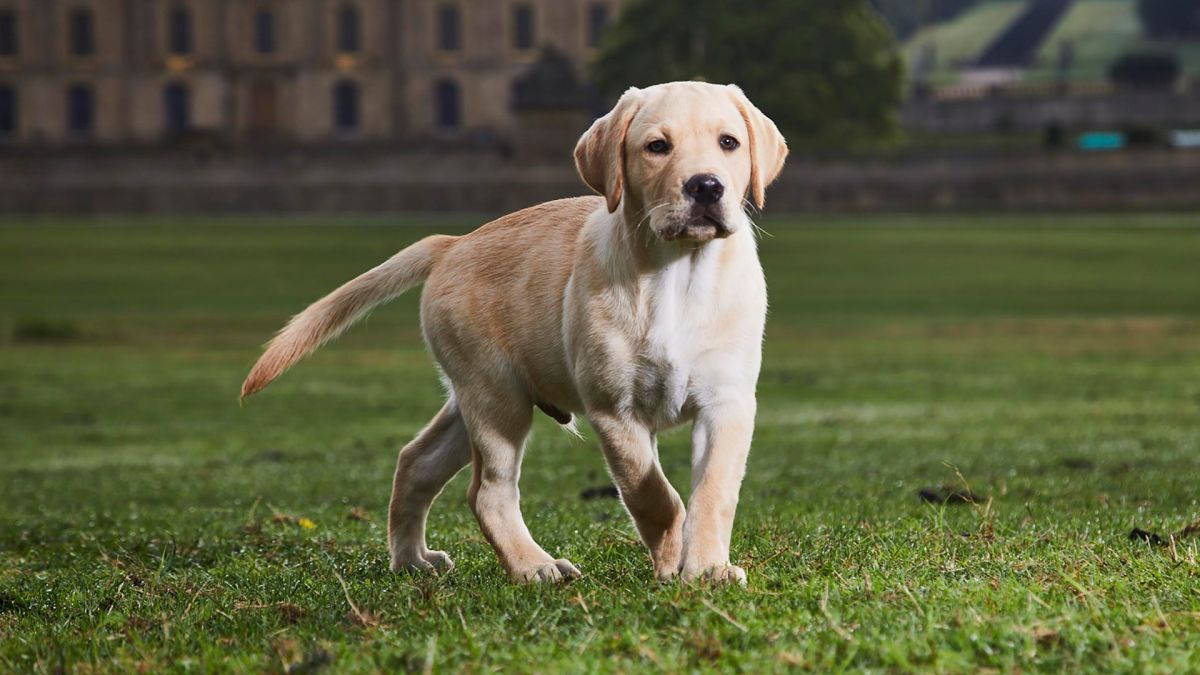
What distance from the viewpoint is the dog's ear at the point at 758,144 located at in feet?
16.1

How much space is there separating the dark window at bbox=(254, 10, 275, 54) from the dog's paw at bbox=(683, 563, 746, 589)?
302 feet

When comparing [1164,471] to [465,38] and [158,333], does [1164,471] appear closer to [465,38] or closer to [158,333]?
[158,333]

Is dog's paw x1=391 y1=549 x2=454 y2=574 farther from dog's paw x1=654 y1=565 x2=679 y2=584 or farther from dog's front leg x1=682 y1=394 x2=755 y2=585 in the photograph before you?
dog's front leg x1=682 y1=394 x2=755 y2=585

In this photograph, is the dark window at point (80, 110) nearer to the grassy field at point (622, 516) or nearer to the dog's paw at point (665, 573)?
the grassy field at point (622, 516)

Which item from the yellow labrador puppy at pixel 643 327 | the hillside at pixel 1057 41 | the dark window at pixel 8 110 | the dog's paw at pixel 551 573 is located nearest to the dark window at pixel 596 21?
the hillside at pixel 1057 41

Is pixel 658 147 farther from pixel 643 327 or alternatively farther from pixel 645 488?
pixel 645 488

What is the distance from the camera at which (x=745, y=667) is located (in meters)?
3.65

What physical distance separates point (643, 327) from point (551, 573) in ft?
2.69

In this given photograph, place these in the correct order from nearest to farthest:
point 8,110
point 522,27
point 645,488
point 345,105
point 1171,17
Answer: point 645,488 < point 522,27 < point 345,105 < point 8,110 < point 1171,17

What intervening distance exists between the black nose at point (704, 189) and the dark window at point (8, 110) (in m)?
98.3

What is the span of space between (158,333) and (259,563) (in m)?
24.2

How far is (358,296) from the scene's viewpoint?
19.2 feet

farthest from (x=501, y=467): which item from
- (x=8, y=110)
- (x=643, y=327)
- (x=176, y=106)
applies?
(x=8, y=110)

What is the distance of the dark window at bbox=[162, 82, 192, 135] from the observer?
9396 centimetres
